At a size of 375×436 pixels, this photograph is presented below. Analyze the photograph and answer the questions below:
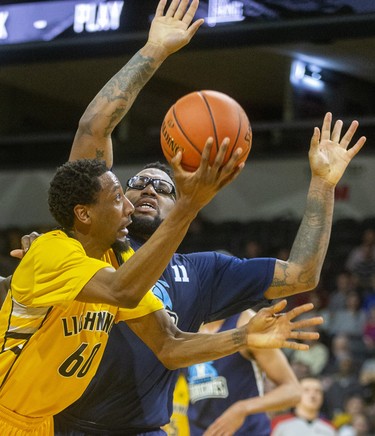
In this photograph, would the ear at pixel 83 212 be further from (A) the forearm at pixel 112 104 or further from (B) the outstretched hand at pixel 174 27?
(B) the outstretched hand at pixel 174 27

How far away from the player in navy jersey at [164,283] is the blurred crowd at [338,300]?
5.69 meters

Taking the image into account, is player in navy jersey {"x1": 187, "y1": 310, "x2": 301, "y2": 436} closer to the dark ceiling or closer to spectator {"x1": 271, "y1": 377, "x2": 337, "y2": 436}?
spectator {"x1": 271, "y1": 377, "x2": 337, "y2": 436}

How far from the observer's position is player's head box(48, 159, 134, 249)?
3.69m

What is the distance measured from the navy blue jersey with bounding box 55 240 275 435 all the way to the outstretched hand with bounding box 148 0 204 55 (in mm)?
996

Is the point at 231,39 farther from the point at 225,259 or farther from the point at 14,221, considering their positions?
the point at 14,221

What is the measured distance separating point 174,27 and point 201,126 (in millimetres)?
905

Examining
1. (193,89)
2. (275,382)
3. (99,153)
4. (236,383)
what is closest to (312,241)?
(99,153)

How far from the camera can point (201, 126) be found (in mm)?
3617

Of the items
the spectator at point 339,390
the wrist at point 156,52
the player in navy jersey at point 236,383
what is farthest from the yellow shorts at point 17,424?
the spectator at point 339,390

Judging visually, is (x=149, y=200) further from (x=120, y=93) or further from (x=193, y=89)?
(x=193, y=89)

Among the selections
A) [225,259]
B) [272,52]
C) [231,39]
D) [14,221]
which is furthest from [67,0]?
[14,221]

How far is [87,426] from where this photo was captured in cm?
431

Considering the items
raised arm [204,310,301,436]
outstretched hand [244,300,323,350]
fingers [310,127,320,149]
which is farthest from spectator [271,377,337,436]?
outstretched hand [244,300,323,350]

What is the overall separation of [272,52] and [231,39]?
7395 mm
